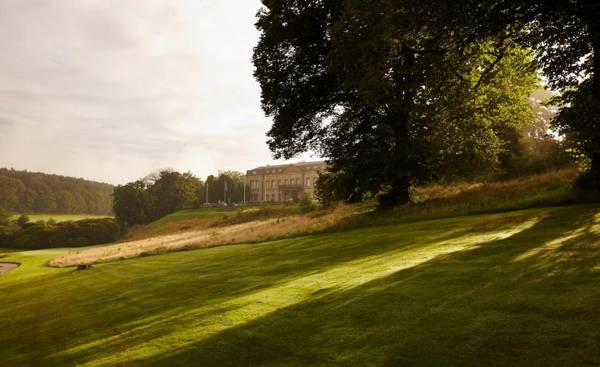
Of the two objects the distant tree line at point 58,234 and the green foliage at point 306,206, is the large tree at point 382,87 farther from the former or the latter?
Answer: the distant tree line at point 58,234

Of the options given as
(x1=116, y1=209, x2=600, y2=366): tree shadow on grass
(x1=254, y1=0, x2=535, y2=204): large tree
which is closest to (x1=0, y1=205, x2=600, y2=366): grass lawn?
(x1=116, y1=209, x2=600, y2=366): tree shadow on grass

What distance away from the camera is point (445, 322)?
541 cm

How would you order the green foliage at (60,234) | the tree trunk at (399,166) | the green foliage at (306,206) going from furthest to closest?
1. the green foliage at (60,234)
2. the green foliage at (306,206)
3. the tree trunk at (399,166)

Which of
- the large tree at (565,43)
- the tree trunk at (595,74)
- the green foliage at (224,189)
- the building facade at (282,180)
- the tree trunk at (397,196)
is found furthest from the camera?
the green foliage at (224,189)

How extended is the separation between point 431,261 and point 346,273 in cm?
200

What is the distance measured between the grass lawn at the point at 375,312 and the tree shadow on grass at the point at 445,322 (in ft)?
0.07

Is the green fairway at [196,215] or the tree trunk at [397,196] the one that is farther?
the green fairway at [196,215]

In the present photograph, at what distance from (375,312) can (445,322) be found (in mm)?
1165

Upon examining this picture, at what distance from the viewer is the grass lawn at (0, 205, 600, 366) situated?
473cm

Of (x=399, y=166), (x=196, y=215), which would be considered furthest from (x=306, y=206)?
(x=196, y=215)

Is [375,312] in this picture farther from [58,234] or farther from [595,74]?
[58,234]

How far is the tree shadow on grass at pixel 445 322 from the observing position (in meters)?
4.45

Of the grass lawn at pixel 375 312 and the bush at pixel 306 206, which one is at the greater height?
the bush at pixel 306 206

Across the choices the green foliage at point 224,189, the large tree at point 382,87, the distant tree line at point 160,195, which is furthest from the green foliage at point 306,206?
the green foliage at point 224,189
